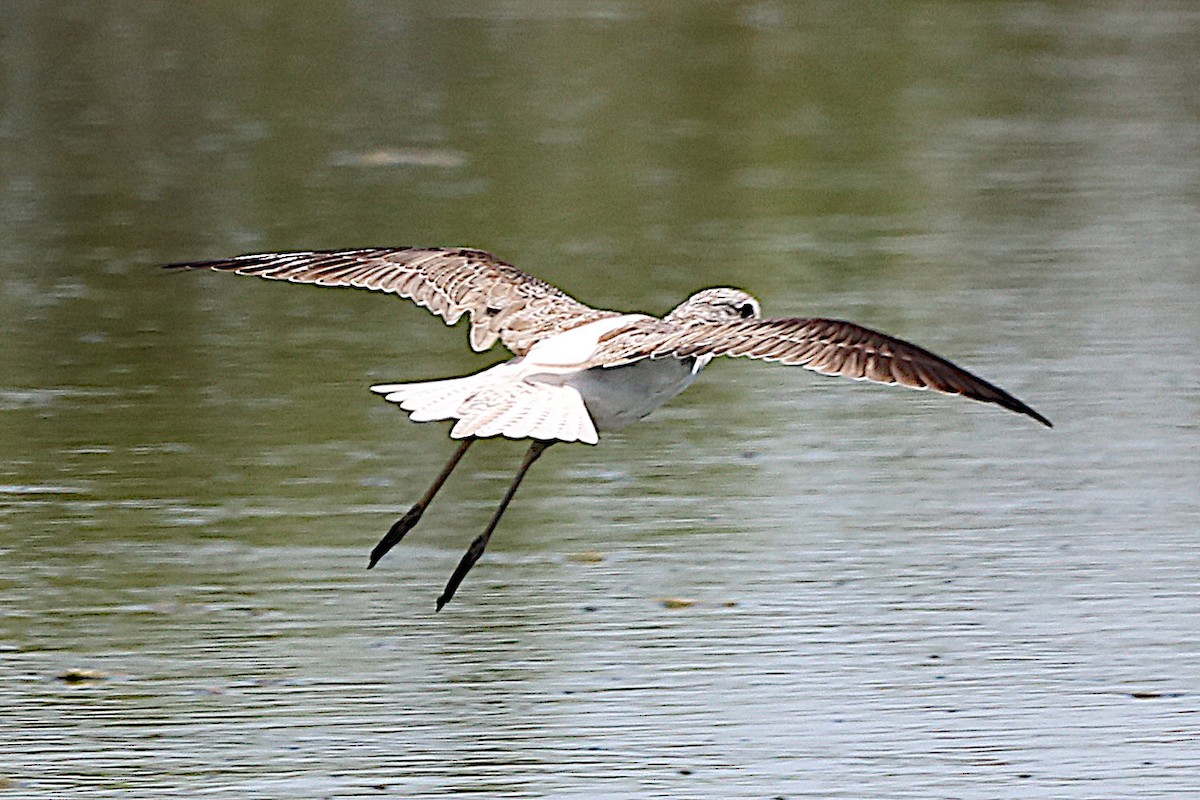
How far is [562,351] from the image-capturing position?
294 inches

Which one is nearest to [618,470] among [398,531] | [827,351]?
[398,531]

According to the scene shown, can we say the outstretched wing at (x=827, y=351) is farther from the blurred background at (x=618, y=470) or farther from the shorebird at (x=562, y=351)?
the blurred background at (x=618, y=470)

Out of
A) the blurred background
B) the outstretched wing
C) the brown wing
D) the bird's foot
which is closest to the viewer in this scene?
the outstretched wing

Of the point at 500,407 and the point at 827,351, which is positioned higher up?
the point at 827,351

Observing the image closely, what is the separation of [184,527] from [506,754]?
2651 mm

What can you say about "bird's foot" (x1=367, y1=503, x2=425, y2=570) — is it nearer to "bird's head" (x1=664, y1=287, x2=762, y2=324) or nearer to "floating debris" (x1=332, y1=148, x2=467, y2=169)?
"bird's head" (x1=664, y1=287, x2=762, y2=324)

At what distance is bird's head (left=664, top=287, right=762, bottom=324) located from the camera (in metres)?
7.49

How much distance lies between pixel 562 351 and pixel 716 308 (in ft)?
1.50

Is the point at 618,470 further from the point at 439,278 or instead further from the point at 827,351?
the point at 827,351

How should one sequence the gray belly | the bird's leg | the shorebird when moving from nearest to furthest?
the shorebird < the gray belly < the bird's leg

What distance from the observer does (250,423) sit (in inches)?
432

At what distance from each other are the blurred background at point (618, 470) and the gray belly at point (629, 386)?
2.49 feet

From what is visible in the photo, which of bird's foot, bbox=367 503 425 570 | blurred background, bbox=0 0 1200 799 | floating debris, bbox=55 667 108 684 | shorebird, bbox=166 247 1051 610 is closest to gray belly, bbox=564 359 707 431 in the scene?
shorebird, bbox=166 247 1051 610

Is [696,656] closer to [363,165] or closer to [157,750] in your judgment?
[157,750]
